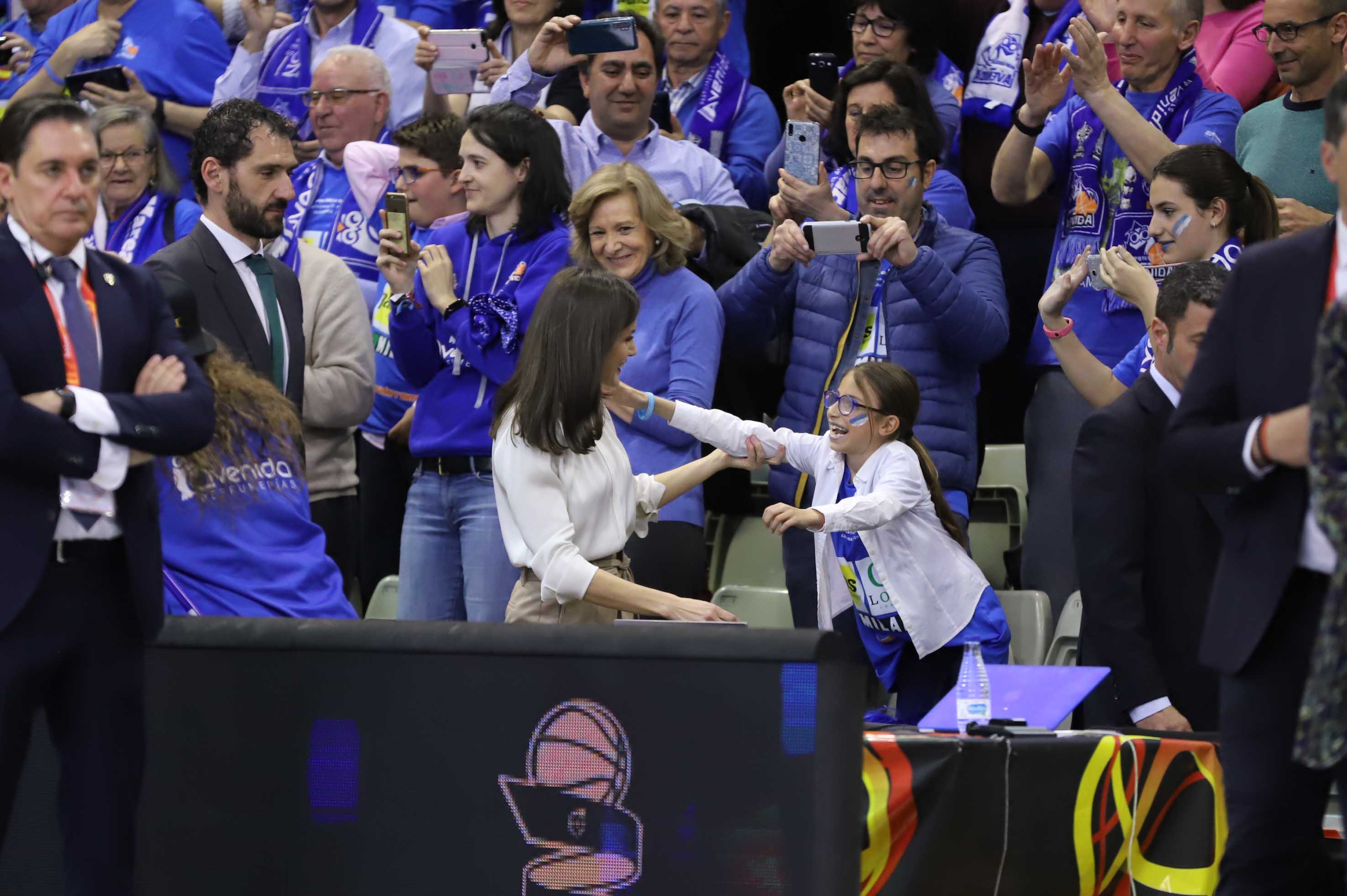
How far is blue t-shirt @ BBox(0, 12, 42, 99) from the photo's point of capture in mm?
8070

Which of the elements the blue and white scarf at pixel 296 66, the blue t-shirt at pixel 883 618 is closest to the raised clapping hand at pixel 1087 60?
the blue t-shirt at pixel 883 618

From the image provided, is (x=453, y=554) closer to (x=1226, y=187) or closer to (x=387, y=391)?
(x=387, y=391)

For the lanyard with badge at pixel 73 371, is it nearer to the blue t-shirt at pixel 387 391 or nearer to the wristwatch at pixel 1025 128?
the blue t-shirt at pixel 387 391

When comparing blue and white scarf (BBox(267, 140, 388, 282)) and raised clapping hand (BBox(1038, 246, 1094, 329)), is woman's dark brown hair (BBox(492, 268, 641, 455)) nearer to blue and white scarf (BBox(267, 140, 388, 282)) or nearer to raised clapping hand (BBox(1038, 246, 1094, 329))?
raised clapping hand (BBox(1038, 246, 1094, 329))

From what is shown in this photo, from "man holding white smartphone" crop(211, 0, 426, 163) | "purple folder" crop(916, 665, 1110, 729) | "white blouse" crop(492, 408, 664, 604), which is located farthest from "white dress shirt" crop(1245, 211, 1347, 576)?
"man holding white smartphone" crop(211, 0, 426, 163)

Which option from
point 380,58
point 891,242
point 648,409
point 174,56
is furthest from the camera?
point 174,56

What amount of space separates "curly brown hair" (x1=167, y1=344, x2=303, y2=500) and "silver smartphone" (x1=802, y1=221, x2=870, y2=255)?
74.8 inches

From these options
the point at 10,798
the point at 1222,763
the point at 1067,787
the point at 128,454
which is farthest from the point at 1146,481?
the point at 10,798

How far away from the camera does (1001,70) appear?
268 inches

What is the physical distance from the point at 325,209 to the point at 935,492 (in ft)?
9.45

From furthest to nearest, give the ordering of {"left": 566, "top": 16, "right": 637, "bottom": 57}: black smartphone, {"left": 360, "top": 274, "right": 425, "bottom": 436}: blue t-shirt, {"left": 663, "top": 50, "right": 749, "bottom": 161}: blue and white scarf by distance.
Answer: {"left": 663, "top": 50, "right": 749, "bottom": 161}: blue and white scarf, {"left": 566, "top": 16, "right": 637, "bottom": 57}: black smartphone, {"left": 360, "top": 274, "right": 425, "bottom": 436}: blue t-shirt

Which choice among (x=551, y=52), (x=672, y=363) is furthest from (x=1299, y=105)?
(x=551, y=52)

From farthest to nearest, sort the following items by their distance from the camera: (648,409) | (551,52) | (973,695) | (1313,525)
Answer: (551,52) → (648,409) → (973,695) → (1313,525)

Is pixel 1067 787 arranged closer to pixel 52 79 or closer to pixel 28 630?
pixel 28 630
